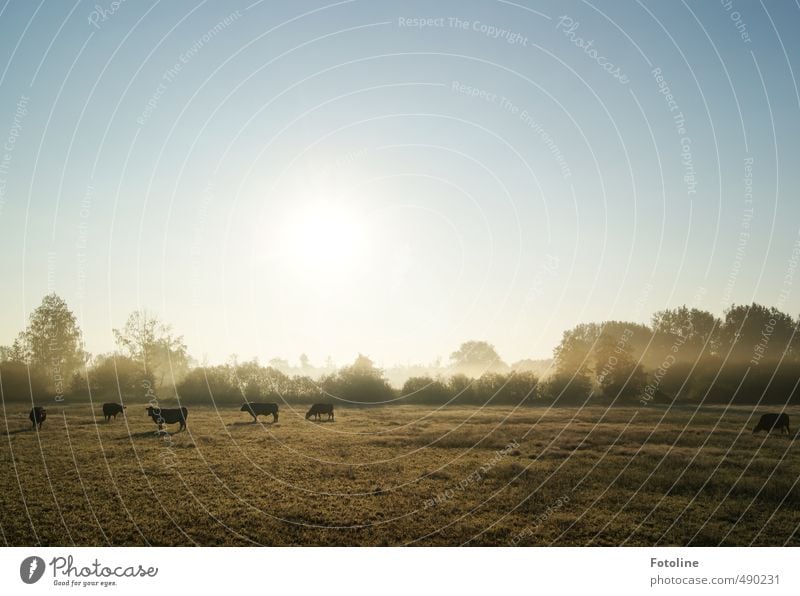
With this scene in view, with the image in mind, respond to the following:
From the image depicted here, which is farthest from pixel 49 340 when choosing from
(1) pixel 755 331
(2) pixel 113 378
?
(1) pixel 755 331

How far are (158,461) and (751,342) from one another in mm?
92361

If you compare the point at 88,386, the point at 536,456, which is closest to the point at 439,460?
the point at 536,456

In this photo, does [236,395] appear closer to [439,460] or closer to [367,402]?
[367,402]

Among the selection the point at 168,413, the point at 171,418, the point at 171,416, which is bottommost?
the point at 171,418

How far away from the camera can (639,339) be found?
91250 millimetres

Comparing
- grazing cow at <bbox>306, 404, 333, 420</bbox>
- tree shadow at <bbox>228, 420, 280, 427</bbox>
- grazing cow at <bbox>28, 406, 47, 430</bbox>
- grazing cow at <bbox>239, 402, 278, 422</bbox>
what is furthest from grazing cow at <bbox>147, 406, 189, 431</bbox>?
grazing cow at <bbox>306, 404, 333, 420</bbox>

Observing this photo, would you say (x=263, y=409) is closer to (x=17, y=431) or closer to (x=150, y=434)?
(x=150, y=434)

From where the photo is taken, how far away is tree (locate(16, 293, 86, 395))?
6419 cm

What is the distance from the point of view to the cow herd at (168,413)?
93.2 ft

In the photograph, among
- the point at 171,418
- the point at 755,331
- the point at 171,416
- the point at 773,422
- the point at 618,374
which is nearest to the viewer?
the point at 171,418
